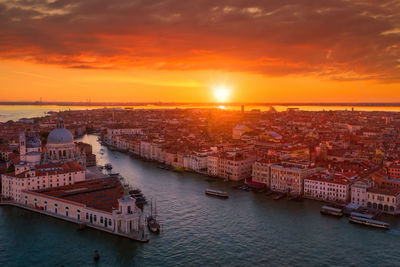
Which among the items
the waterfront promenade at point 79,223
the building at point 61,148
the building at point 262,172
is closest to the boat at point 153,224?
the waterfront promenade at point 79,223

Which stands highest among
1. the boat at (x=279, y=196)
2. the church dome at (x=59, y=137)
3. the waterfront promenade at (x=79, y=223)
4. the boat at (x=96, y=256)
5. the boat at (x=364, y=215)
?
the church dome at (x=59, y=137)

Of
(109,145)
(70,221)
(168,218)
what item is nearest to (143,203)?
(168,218)

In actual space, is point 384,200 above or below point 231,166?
below

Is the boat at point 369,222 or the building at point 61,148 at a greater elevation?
the building at point 61,148

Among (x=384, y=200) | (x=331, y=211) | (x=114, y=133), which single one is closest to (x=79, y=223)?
(x=331, y=211)

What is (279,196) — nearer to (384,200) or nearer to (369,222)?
(384,200)

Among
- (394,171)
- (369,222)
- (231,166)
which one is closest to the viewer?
(369,222)

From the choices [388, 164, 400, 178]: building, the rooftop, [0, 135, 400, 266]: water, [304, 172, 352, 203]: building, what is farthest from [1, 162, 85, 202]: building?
[388, 164, 400, 178]: building

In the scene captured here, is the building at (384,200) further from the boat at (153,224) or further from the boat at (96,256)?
the boat at (96,256)
